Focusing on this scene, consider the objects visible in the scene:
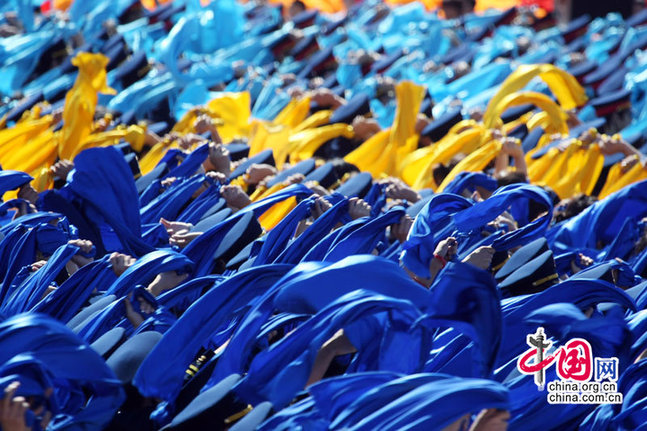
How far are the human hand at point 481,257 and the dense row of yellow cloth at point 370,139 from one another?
70.4 inches

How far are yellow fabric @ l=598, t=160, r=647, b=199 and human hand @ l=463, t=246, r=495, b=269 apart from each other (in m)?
2.41

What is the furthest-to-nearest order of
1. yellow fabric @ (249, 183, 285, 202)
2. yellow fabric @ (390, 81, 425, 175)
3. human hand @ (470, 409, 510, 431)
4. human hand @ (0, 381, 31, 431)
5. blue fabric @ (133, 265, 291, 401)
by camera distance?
1. yellow fabric @ (390, 81, 425, 175)
2. yellow fabric @ (249, 183, 285, 202)
3. blue fabric @ (133, 265, 291, 401)
4. human hand @ (470, 409, 510, 431)
5. human hand @ (0, 381, 31, 431)

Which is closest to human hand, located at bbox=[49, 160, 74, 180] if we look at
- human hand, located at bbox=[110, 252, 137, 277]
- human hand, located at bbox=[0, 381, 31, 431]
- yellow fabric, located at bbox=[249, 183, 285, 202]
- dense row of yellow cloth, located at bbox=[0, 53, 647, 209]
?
dense row of yellow cloth, located at bbox=[0, 53, 647, 209]

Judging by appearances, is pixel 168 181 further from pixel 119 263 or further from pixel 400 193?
pixel 119 263

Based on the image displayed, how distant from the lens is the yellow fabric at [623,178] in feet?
25.5

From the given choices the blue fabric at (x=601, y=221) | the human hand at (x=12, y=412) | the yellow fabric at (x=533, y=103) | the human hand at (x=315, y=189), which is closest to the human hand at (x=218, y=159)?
the human hand at (x=315, y=189)

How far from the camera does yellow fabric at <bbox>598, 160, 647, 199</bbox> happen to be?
7.77 meters

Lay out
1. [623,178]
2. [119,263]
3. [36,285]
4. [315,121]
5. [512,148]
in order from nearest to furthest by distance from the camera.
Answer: [36,285], [119,263], [512,148], [623,178], [315,121]

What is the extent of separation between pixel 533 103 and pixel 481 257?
3.88m

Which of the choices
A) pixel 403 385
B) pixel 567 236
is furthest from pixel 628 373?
pixel 567 236

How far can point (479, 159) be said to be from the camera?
7840mm

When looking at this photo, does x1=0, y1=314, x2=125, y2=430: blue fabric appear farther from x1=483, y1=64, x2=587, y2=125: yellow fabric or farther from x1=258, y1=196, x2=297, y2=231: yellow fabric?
x1=483, y1=64, x2=587, y2=125: yellow fabric

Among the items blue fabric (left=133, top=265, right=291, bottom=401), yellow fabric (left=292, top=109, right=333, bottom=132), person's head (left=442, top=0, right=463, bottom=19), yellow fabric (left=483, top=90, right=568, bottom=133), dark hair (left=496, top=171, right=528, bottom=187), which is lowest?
person's head (left=442, top=0, right=463, bottom=19)

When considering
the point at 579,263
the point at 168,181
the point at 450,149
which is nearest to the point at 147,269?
the point at 579,263
